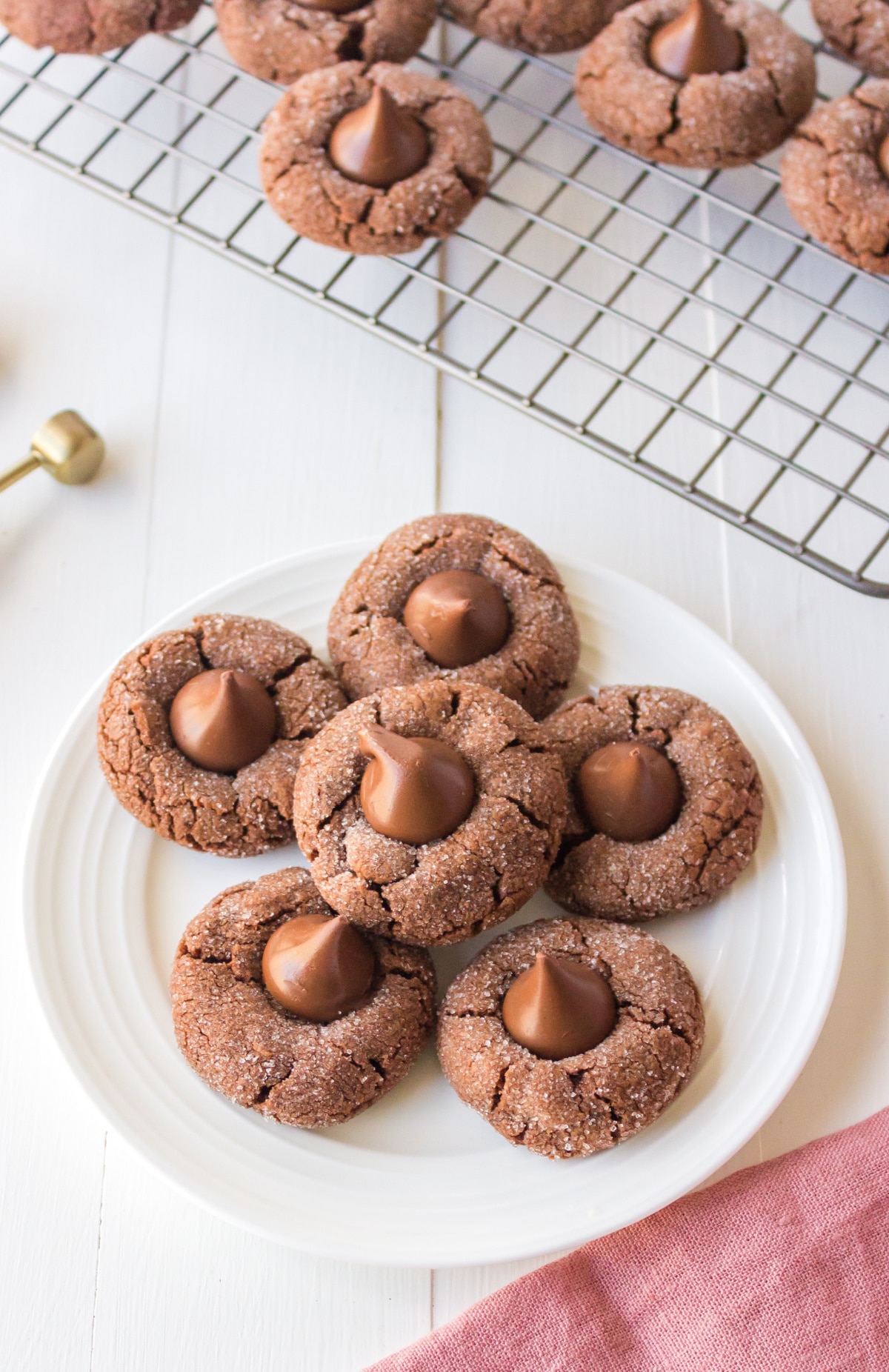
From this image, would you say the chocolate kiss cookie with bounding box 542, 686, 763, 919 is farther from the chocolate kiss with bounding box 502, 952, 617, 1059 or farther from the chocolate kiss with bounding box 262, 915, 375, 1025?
the chocolate kiss with bounding box 262, 915, 375, 1025

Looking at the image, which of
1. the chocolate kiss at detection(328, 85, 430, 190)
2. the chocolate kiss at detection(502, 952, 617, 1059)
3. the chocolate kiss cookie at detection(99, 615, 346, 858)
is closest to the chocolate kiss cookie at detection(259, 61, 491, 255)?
the chocolate kiss at detection(328, 85, 430, 190)

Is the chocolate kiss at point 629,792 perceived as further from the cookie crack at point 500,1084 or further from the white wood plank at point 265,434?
the white wood plank at point 265,434

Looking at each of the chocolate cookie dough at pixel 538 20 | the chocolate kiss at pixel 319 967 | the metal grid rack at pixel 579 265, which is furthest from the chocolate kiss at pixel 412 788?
the chocolate cookie dough at pixel 538 20

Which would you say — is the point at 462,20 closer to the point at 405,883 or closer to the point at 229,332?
the point at 229,332

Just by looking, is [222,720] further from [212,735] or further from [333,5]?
[333,5]

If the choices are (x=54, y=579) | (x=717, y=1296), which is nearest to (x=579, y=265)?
(x=54, y=579)

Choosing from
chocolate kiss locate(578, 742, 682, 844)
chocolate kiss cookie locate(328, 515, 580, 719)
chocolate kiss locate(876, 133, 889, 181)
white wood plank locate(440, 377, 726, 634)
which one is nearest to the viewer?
chocolate kiss locate(578, 742, 682, 844)
